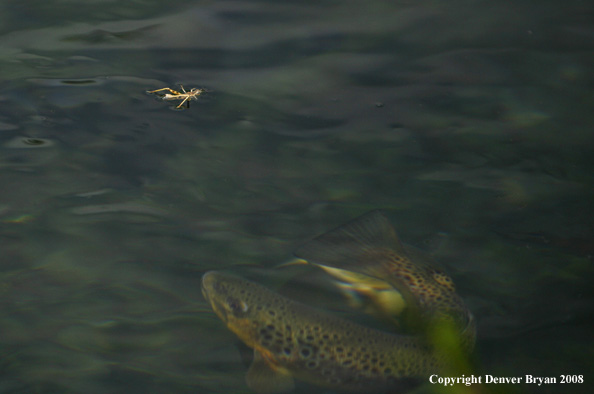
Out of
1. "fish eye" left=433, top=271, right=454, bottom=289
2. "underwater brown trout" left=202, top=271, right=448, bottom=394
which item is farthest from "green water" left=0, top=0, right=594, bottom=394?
"underwater brown trout" left=202, top=271, right=448, bottom=394

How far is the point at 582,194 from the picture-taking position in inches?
179

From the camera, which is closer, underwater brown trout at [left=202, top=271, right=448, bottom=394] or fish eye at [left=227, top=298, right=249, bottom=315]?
underwater brown trout at [left=202, top=271, right=448, bottom=394]

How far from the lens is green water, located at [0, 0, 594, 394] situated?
4539 mm

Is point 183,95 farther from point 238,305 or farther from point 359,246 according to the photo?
point 359,246

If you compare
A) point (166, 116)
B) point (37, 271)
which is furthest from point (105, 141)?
point (37, 271)

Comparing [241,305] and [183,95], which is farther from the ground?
[183,95]

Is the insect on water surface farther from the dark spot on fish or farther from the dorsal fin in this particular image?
the dorsal fin

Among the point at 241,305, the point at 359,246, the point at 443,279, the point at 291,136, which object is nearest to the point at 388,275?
the point at 359,246

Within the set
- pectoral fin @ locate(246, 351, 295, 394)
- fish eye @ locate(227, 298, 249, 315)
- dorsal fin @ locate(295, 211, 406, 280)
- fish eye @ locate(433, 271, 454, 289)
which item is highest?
A: dorsal fin @ locate(295, 211, 406, 280)

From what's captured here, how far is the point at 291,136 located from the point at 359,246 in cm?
104

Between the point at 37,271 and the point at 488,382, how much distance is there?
3454mm

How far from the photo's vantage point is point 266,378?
4.16 m

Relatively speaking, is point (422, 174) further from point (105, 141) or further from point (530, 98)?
point (105, 141)

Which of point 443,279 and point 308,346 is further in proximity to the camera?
point 443,279
